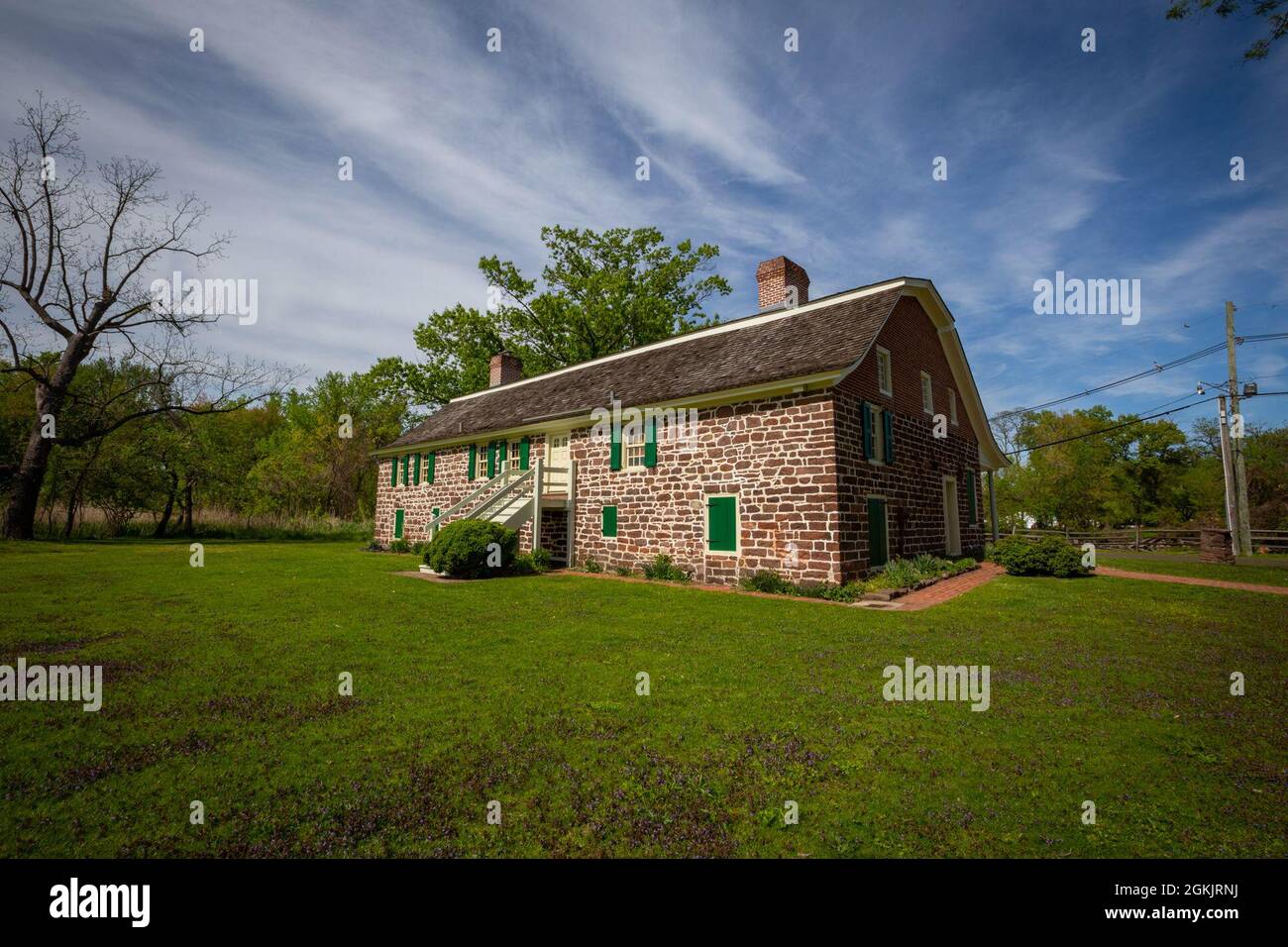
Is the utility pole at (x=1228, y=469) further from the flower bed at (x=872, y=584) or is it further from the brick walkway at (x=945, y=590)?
the flower bed at (x=872, y=584)

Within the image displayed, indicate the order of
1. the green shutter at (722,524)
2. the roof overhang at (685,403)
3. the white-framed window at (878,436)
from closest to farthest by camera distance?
the roof overhang at (685,403) → the green shutter at (722,524) → the white-framed window at (878,436)

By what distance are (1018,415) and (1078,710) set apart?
165 feet

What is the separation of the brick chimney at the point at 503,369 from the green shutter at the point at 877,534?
18575mm

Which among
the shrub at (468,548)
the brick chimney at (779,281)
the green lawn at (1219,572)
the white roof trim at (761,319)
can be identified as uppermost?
the brick chimney at (779,281)

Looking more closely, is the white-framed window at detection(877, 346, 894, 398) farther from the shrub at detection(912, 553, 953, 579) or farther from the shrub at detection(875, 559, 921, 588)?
the shrub at detection(875, 559, 921, 588)

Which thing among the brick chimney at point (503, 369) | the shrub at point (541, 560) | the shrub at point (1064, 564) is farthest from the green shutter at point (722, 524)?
the brick chimney at point (503, 369)

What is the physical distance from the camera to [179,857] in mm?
2629

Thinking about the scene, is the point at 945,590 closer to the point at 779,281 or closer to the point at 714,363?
the point at 714,363

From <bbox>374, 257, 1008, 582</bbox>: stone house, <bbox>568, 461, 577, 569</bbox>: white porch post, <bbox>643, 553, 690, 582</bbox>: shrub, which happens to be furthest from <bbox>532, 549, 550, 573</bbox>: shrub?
<bbox>643, 553, 690, 582</bbox>: shrub

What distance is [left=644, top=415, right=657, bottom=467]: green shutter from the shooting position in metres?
14.3

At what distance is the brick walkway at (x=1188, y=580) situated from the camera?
36.3ft

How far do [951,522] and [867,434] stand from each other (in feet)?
22.3
